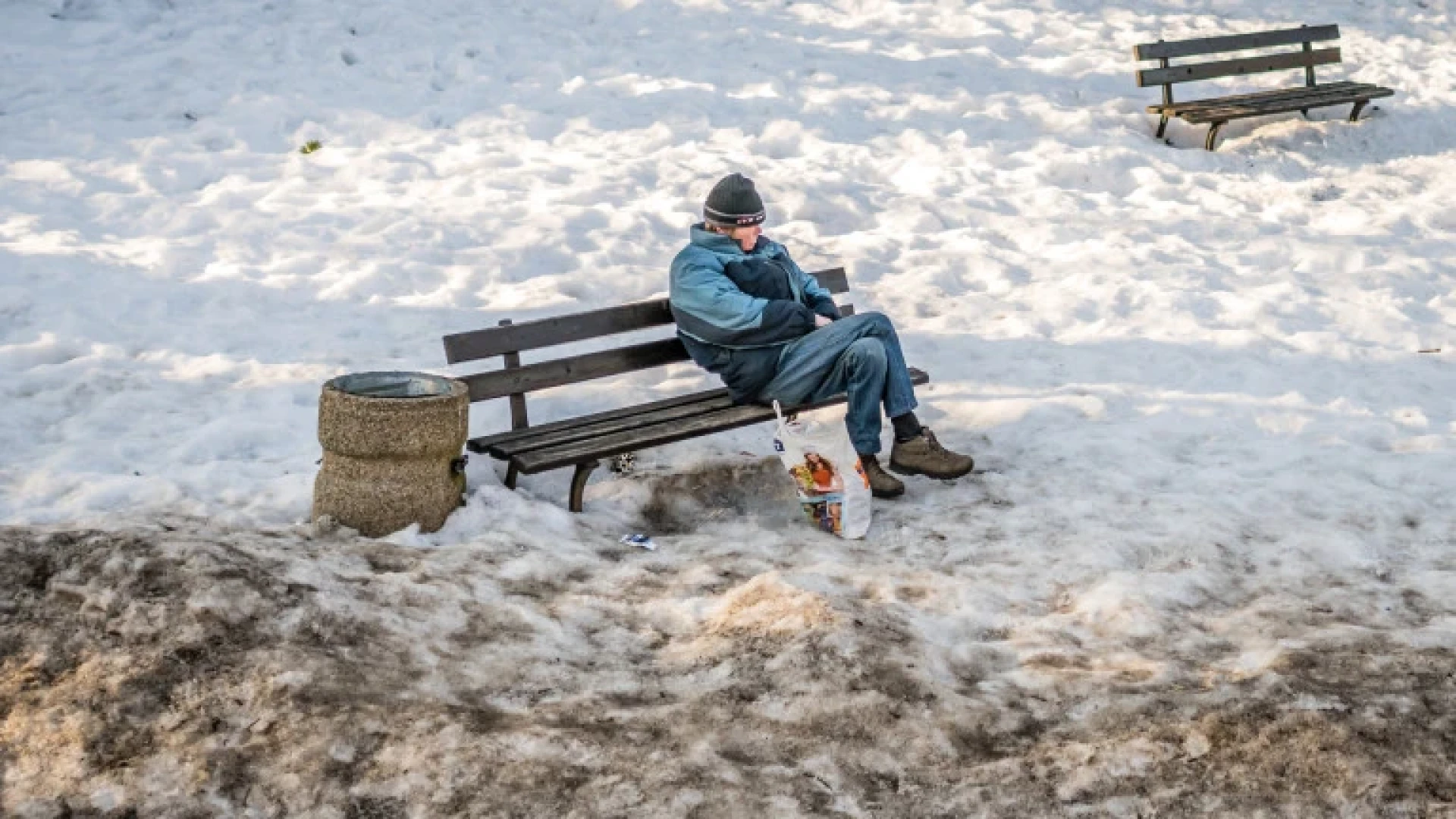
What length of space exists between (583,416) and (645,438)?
0.63 metres

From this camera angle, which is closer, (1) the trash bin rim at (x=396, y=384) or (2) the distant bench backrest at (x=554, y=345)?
(1) the trash bin rim at (x=396, y=384)

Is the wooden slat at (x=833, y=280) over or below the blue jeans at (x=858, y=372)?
over

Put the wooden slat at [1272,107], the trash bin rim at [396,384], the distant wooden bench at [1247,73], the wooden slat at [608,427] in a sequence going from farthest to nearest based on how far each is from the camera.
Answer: the distant wooden bench at [1247,73], the wooden slat at [1272,107], the wooden slat at [608,427], the trash bin rim at [396,384]

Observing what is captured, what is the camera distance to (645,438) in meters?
6.85

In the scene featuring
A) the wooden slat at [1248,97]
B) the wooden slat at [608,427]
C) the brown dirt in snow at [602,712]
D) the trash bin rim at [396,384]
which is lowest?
the brown dirt in snow at [602,712]

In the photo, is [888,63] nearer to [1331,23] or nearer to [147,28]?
[1331,23]

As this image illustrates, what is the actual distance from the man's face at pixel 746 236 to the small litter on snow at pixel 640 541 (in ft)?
5.26

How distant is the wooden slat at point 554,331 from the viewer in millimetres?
6949

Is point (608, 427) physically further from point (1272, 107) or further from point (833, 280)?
point (1272, 107)

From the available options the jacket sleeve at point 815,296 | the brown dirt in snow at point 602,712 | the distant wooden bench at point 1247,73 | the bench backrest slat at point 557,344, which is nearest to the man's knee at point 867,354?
the jacket sleeve at point 815,296

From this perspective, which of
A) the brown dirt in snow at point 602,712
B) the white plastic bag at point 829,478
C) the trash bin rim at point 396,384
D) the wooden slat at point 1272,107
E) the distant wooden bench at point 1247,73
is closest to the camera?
the brown dirt in snow at point 602,712

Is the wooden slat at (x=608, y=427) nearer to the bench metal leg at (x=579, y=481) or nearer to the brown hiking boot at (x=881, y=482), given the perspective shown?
the bench metal leg at (x=579, y=481)

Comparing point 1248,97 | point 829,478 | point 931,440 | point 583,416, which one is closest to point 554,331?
point 583,416

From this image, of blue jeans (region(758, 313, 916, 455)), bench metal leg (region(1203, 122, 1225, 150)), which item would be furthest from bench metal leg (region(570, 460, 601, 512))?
bench metal leg (region(1203, 122, 1225, 150))
